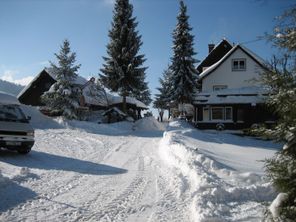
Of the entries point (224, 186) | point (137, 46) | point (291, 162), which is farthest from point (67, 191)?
point (137, 46)

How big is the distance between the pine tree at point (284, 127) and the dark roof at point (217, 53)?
37.6 metres

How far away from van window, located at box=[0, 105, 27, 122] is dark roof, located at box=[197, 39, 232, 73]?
31.6 meters

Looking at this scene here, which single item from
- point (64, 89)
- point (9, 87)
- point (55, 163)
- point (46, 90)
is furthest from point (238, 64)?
point (9, 87)

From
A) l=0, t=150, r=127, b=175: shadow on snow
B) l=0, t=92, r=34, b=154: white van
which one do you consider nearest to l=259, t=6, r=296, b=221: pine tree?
l=0, t=150, r=127, b=175: shadow on snow

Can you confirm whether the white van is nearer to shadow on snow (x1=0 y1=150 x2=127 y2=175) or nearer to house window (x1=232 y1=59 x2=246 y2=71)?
shadow on snow (x1=0 y1=150 x2=127 y2=175)

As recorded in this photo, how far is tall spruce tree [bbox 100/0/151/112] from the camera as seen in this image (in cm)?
3597

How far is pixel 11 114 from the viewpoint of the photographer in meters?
13.0

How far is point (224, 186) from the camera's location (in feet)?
25.3

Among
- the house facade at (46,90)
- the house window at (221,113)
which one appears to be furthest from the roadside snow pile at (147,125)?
the house facade at (46,90)

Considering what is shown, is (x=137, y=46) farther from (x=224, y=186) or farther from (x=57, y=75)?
(x=224, y=186)

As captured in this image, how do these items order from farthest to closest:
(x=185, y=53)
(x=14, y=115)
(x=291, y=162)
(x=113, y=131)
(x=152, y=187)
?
(x=185, y=53) → (x=113, y=131) → (x=14, y=115) → (x=152, y=187) → (x=291, y=162)

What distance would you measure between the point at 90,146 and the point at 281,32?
13565 mm

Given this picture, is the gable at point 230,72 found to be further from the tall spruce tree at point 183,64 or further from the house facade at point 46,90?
the house facade at point 46,90

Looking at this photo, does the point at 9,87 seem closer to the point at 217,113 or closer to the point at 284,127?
the point at 217,113
